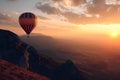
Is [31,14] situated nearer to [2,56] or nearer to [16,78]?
[16,78]

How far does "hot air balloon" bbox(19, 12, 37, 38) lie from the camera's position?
11762 cm

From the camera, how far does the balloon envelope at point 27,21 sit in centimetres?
11762

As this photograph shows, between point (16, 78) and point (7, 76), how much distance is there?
357 centimetres

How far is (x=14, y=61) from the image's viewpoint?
19975cm

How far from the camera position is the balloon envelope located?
117625mm

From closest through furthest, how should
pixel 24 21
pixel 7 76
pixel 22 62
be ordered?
pixel 7 76, pixel 24 21, pixel 22 62

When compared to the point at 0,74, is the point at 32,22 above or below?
above

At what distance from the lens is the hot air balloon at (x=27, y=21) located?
4631 inches

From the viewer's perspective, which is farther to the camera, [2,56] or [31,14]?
[2,56]

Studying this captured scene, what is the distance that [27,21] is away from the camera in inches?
4636

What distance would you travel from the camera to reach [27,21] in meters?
118

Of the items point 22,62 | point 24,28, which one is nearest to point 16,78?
point 24,28

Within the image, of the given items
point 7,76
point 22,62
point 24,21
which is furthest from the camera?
point 22,62

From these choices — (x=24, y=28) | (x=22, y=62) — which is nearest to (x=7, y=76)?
(x=24, y=28)
